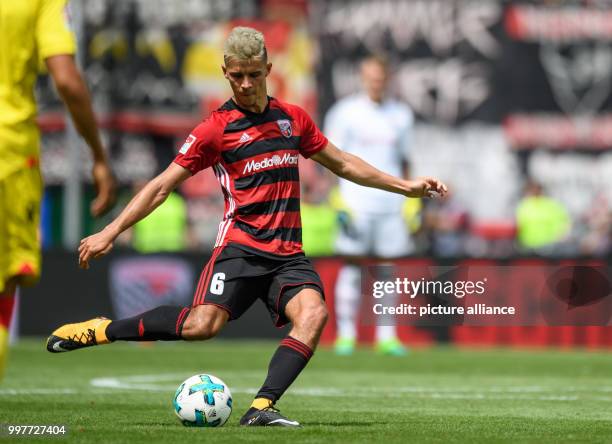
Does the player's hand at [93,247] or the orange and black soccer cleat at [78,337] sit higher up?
the player's hand at [93,247]

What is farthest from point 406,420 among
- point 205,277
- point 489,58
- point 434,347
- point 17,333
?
point 489,58

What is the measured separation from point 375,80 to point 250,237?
6.95m

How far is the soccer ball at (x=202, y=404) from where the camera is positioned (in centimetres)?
729

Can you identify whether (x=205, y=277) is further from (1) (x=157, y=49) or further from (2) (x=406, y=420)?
(1) (x=157, y=49)

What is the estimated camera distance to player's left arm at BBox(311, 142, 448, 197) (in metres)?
7.94

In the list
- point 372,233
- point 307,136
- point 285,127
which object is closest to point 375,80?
point 372,233

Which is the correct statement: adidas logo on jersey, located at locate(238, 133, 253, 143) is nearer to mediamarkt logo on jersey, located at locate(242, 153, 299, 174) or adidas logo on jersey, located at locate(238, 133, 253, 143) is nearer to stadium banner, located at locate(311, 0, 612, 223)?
mediamarkt logo on jersey, located at locate(242, 153, 299, 174)

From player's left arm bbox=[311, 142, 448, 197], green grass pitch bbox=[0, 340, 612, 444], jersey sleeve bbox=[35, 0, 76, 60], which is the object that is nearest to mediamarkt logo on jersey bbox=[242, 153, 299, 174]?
player's left arm bbox=[311, 142, 448, 197]

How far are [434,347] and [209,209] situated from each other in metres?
8.65

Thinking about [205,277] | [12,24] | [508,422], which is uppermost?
[12,24]

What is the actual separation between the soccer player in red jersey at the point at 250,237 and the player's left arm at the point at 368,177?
0.75ft

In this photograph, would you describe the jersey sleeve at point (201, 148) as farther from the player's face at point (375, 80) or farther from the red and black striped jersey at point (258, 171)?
the player's face at point (375, 80)

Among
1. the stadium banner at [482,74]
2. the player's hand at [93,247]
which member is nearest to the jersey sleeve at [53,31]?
the player's hand at [93,247]

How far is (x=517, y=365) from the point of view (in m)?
13.3
